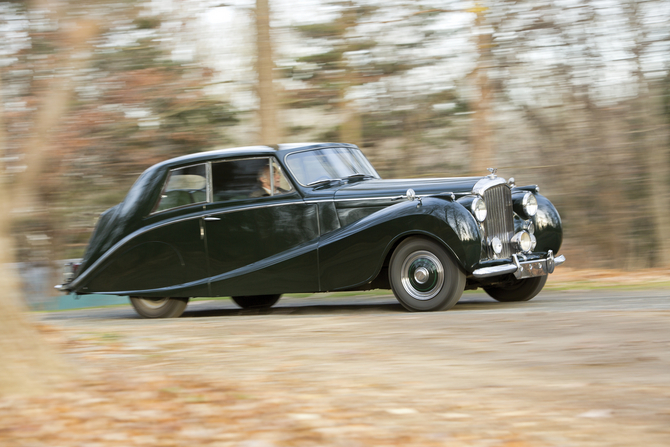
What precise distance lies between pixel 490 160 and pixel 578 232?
213 cm

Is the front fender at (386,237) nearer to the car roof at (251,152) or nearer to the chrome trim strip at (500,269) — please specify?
the chrome trim strip at (500,269)

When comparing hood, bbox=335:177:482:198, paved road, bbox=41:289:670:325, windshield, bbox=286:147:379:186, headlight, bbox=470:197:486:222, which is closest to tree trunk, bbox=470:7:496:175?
paved road, bbox=41:289:670:325

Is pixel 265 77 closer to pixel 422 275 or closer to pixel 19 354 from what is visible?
pixel 422 275

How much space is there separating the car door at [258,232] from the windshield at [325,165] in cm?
A: 19

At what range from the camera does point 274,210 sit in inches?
316

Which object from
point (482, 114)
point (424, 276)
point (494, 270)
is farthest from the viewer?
point (482, 114)

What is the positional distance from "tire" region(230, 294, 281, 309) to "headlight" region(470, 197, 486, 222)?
Result: 3427 millimetres

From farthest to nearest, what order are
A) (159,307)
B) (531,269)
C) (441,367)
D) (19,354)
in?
(159,307), (531,269), (441,367), (19,354)

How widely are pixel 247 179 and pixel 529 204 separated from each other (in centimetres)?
312

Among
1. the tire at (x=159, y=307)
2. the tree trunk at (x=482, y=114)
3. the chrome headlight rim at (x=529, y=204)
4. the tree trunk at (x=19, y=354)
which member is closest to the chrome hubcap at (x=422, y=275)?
the chrome headlight rim at (x=529, y=204)

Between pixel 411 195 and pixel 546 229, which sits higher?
pixel 411 195

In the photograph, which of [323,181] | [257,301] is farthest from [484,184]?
[257,301]

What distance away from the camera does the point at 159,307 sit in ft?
29.0

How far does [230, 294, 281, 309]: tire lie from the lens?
A: 9.70 m
